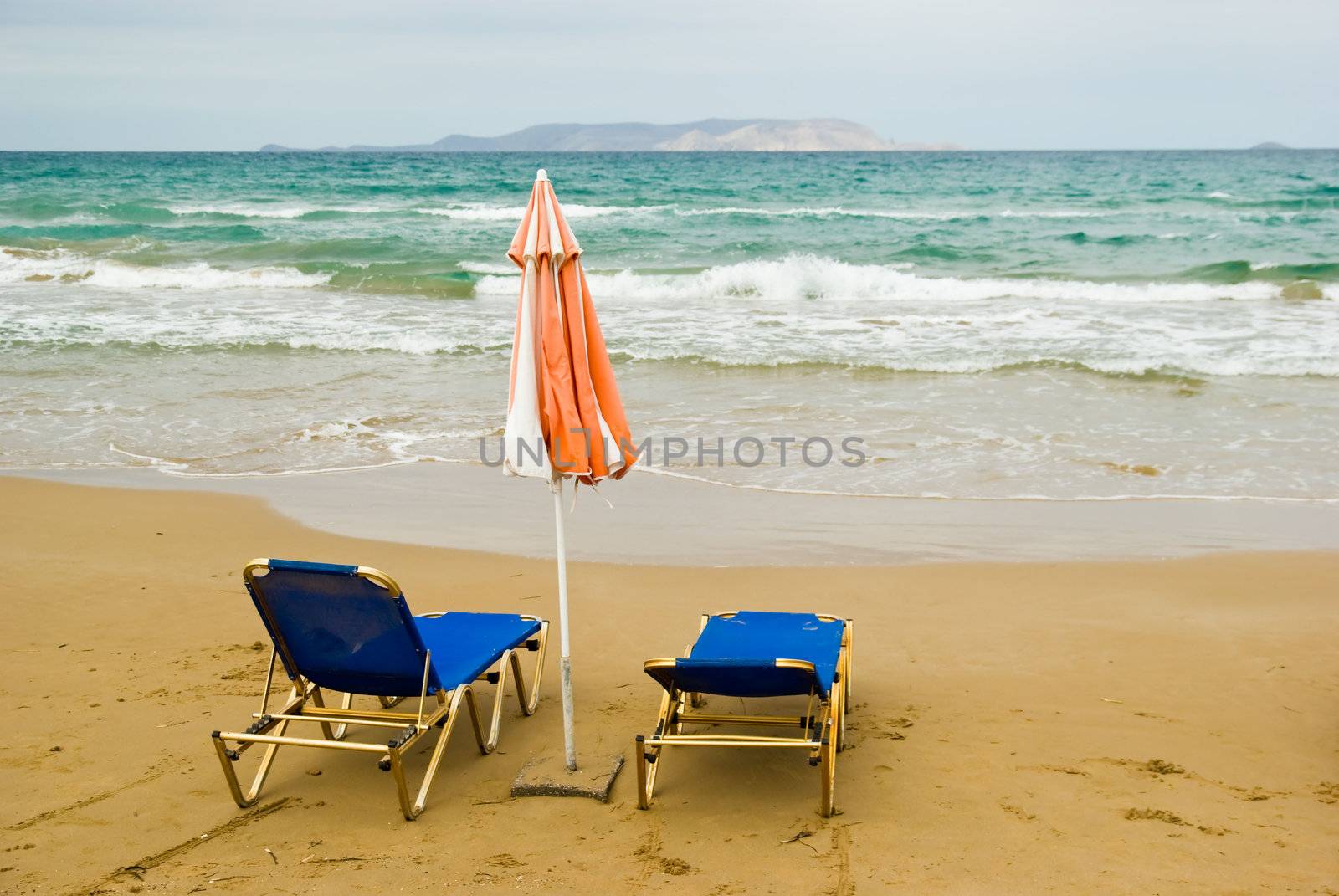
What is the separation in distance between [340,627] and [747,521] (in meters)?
4.09

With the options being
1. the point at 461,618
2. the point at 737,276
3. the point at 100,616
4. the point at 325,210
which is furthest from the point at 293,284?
the point at 461,618

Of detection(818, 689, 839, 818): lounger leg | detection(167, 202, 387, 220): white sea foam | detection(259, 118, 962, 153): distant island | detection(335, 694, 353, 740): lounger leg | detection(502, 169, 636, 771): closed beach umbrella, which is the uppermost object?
detection(259, 118, 962, 153): distant island

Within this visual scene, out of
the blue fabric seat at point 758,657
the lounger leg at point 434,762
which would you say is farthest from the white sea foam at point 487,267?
the lounger leg at point 434,762

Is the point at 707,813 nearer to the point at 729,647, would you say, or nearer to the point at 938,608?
the point at 729,647

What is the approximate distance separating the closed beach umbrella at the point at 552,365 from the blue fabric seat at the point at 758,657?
730mm

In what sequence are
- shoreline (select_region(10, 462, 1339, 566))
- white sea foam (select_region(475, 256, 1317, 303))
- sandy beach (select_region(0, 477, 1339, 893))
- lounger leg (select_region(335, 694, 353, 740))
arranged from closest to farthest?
sandy beach (select_region(0, 477, 1339, 893))
lounger leg (select_region(335, 694, 353, 740))
shoreline (select_region(10, 462, 1339, 566))
white sea foam (select_region(475, 256, 1317, 303))

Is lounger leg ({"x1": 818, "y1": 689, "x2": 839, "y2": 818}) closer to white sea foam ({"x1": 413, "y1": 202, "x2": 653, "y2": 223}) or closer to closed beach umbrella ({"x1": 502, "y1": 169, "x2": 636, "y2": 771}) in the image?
closed beach umbrella ({"x1": 502, "y1": 169, "x2": 636, "y2": 771})

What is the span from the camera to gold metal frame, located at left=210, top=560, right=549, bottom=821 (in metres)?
3.99

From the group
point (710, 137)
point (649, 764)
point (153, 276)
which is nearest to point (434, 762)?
point (649, 764)

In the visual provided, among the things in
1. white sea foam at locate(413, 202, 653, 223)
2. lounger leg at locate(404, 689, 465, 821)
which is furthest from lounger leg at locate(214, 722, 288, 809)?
white sea foam at locate(413, 202, 653, 223)

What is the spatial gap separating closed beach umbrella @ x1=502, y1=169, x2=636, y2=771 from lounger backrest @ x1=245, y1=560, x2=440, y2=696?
26.9 inches

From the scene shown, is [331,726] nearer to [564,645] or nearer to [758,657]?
[564,645]

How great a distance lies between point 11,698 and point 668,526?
4.10 metres

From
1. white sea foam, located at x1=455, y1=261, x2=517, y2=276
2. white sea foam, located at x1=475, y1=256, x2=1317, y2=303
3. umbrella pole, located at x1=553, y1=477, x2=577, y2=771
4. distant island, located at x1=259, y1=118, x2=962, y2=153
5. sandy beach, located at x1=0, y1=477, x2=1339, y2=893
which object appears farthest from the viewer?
distant island, located at x1=259, y1=118, x2=962, y2=153
